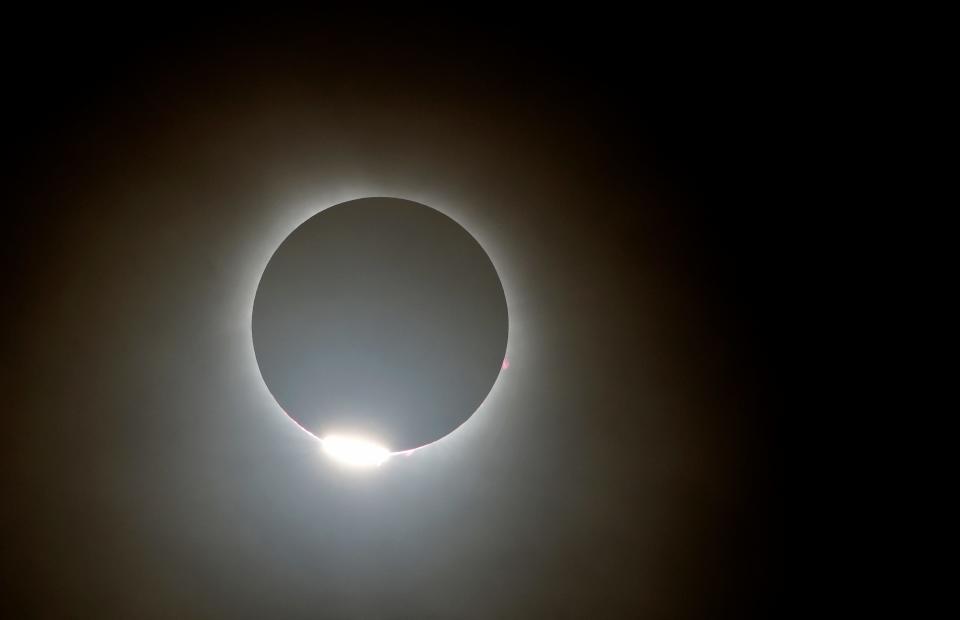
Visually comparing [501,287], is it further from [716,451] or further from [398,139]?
[716,451]

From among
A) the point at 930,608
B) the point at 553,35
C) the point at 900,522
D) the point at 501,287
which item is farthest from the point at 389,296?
the point at 930,608

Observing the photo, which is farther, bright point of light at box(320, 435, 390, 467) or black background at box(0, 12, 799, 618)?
bright point of light at box(320, 435, 390, 467)

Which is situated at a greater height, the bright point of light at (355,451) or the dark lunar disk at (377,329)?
the dark lunar disk at (377,329)

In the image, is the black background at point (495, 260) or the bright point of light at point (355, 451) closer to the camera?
the black background at point (495, 260)

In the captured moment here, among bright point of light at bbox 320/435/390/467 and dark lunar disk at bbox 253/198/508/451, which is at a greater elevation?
dark lunar disk at bbox 253/198/508/451
